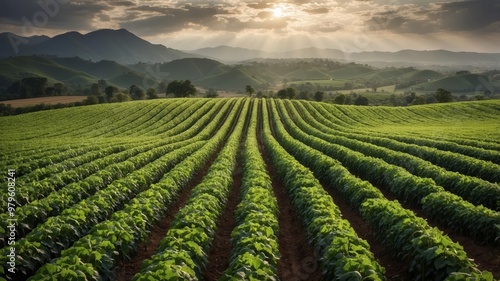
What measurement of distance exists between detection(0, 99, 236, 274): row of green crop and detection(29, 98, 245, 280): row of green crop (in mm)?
816

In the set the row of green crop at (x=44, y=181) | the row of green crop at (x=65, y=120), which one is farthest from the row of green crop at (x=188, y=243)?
the row of green crop at (x=65, y=120)

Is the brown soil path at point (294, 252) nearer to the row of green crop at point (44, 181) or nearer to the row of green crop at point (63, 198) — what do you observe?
the row of green crop at point (63, 198)

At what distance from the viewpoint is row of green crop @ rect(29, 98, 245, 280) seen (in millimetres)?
7381

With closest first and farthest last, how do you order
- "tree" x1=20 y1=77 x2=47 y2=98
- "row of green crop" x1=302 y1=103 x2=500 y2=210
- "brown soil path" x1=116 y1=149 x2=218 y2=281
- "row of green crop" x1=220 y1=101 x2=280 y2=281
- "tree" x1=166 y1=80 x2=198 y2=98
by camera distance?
"row of green crop" x1=220 y1=101 x2=280 y2=281, "brown soil path" x1=116 y1=149 x2=218 y2=281, "row of green crop" x1=302 y1=103 x2=500 y2=210, "tree" x1=166 y1=80 x2=198 y2=98, "tree" x1=20 y1=77 x2=47 y2=98

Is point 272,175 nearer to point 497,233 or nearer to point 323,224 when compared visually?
point 323,224

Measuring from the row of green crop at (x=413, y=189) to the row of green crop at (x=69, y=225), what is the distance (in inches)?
500

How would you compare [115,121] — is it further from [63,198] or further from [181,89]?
[181,89]

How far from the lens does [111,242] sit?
31.3 ft

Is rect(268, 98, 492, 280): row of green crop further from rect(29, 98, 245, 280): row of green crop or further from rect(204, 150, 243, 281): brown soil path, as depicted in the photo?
rect(29, 98, 245, 280): row of green crop

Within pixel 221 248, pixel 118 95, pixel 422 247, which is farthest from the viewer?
pixel 118 95

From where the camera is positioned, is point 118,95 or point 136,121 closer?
point 136,121

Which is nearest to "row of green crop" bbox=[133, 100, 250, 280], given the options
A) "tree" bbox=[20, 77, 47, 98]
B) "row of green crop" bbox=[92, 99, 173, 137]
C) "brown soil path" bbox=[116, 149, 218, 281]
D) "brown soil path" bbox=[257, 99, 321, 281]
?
"brown soil path" bbox=[116, 149, 218, 281]

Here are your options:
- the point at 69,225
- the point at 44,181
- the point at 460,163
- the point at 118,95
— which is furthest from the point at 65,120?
the point at 460,163

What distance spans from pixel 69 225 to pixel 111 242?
2035 mm
